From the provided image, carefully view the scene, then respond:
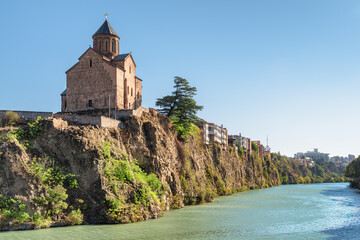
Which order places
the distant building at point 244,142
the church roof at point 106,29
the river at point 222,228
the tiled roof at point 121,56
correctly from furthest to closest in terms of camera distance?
the distant building at point 244,142 → the church roof at point 106,29 → the tiled roof at point 121,56 → the river at point 222,228

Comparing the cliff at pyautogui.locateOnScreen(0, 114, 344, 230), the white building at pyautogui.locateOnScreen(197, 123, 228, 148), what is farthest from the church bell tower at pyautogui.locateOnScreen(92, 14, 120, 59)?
the white building at pyautogui.locateOnScreen(197, 123, 228, 148)

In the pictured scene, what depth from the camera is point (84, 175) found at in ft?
121

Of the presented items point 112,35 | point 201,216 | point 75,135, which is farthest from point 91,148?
point 112,35

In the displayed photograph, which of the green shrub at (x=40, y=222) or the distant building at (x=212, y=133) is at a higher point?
the distant building at (x=212, y=133)

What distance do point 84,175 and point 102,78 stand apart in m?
22.7

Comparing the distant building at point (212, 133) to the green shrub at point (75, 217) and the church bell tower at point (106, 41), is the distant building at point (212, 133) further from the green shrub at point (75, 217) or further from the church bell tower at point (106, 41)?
the green shrub at point (75, 217)

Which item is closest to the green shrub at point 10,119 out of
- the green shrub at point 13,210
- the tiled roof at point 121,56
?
the green shrub at point 13,210

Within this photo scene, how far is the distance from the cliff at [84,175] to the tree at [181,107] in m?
8.18

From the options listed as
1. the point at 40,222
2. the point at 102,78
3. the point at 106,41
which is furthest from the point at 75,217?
the point at 106,41

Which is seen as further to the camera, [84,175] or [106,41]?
[106,41]

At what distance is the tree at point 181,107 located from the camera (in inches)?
2448

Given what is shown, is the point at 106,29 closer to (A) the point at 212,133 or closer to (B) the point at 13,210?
(B) the point at 13,210

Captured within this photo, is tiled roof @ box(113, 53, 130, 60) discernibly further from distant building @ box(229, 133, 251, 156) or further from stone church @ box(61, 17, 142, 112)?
distant building @ box(229, 133, 251, 156)

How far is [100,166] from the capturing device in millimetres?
37562
